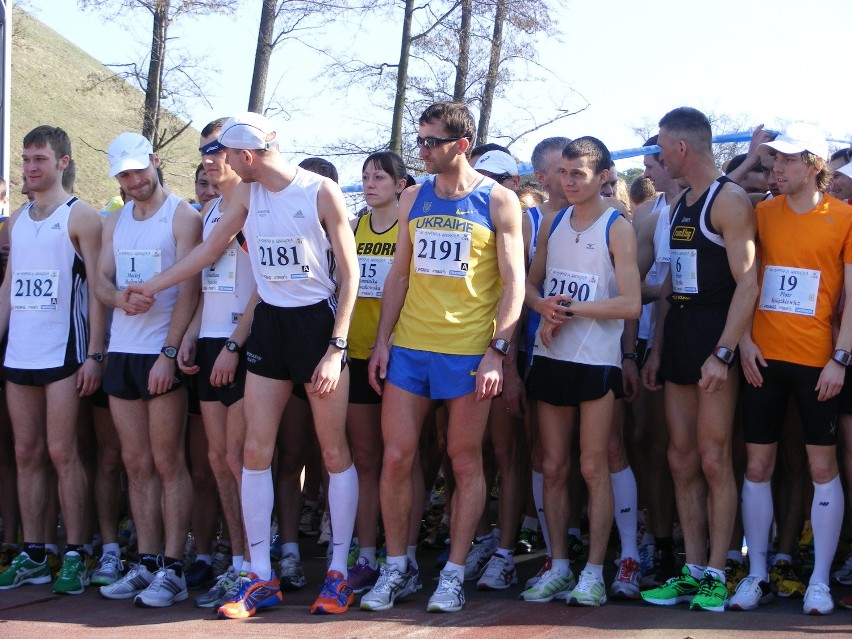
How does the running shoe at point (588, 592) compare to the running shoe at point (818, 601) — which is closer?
the running shoe at point (818, 601)

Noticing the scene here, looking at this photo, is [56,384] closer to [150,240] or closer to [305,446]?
[150,240]

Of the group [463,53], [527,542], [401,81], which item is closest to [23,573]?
[527,542]

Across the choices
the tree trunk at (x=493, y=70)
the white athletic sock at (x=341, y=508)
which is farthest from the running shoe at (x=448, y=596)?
the tree trunk at (x=493, y=70)

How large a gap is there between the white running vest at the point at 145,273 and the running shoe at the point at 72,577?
47.0 inches

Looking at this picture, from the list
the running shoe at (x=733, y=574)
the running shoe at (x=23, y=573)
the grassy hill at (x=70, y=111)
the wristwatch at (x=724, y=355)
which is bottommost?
the running shoe at (x=23, y=573)

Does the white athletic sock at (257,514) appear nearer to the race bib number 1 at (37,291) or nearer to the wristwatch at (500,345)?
the wristwatch at (500,345)

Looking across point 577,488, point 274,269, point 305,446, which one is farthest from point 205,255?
point 577,488

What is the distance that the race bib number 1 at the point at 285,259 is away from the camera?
16.5 feet

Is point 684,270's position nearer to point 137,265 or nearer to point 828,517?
point 828,517

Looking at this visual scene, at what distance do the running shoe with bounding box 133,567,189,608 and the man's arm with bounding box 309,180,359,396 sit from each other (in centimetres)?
132

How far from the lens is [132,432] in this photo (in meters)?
5.59

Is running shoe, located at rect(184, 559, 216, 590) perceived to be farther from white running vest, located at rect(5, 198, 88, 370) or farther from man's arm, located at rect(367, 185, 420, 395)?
man's arm, located at rect(367, 185, 420, 395)

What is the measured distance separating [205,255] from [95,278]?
0.88 metres

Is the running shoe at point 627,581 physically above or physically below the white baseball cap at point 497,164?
below
